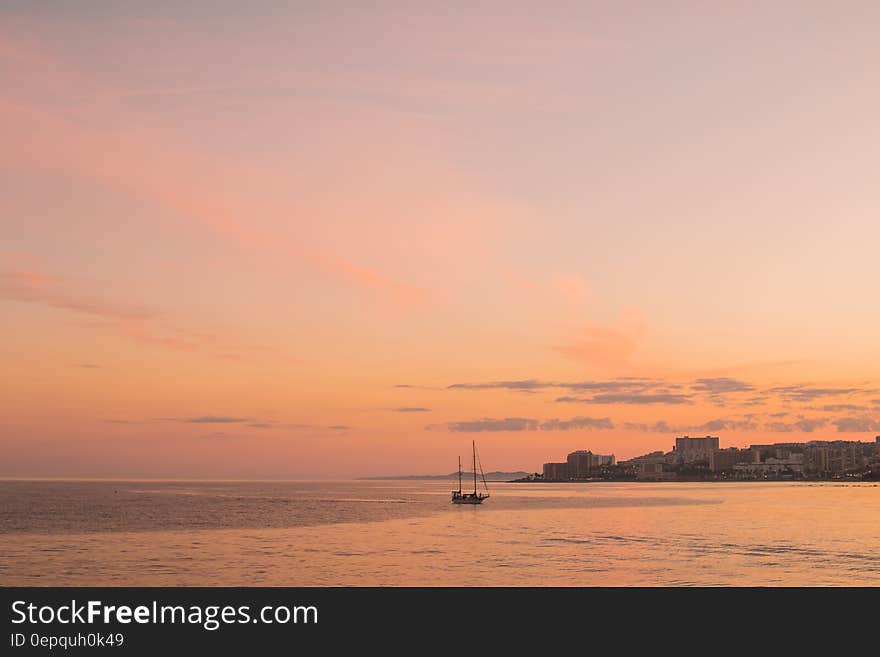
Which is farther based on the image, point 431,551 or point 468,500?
point 468,500
